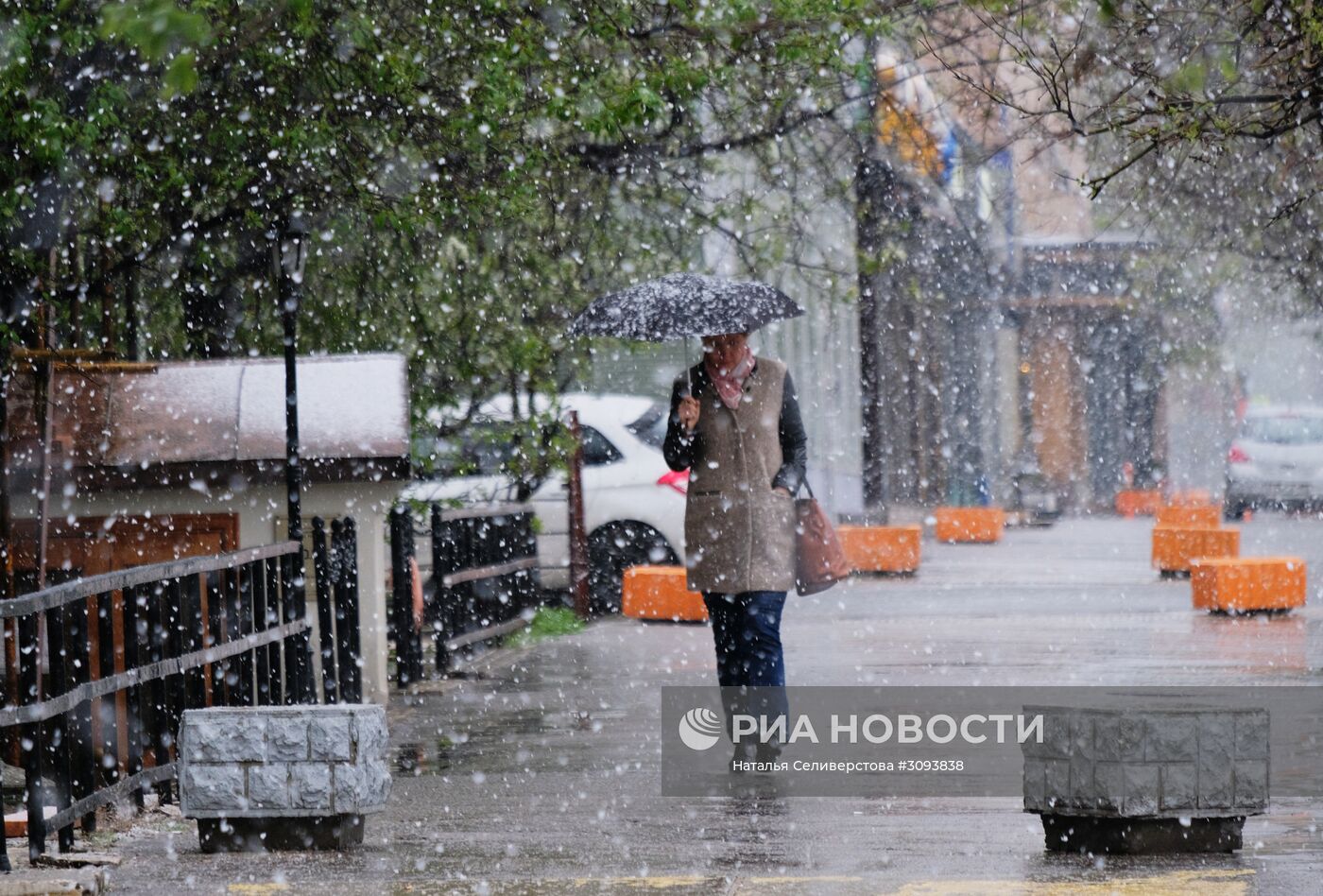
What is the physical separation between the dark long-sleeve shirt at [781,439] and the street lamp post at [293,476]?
2.11 meters

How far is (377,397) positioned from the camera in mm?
10352

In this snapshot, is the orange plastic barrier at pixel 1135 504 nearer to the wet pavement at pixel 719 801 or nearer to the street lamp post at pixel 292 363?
the wet pavement at pixel 719 801

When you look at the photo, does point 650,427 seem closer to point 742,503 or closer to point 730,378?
point 730,378

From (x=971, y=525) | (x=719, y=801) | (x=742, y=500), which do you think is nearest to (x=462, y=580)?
(x=742, y=500)

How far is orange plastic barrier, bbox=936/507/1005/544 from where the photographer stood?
976 inches

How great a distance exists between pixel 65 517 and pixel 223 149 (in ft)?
7.63

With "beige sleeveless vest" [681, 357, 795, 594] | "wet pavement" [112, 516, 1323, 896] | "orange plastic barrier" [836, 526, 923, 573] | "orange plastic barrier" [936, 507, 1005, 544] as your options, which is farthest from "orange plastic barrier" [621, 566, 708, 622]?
"orange plastic barrier" [936, 507, 1005, 544]

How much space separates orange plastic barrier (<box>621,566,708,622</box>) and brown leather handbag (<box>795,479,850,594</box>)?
6.57 metres

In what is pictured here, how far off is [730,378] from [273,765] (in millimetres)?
2535

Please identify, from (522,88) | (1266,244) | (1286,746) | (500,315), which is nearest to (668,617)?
(500,315)

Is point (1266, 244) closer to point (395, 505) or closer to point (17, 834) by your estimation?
point (395, 505)

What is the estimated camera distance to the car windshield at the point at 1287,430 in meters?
30.2

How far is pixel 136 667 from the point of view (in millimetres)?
6773

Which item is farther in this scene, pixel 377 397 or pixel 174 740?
pixel 377 397
